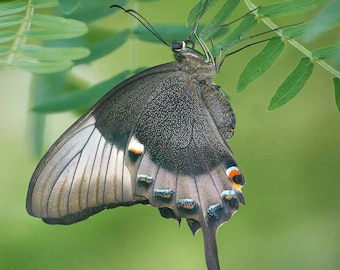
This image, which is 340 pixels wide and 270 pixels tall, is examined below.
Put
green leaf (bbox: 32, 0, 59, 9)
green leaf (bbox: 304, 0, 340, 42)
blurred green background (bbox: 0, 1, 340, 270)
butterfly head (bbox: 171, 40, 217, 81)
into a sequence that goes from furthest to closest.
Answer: blurred green background (bbox: 0, 1, 340, 270) → butterfly head (bbox: 171, 40, 217, 81) → green leaf (bbox: 32, 0, 59, 9) → green leaf (bbox: 304, 0, 340, 42)

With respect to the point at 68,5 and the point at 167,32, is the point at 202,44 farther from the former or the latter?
the point at 68,5

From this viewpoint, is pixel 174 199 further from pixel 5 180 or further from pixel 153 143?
pixel 5 180

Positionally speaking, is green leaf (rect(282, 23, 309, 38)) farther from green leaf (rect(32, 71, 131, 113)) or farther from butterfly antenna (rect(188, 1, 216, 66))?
green leaf (rect(32, 71, 131, 113))

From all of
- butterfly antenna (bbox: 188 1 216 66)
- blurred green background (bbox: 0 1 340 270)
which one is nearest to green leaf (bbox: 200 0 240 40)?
butterfly antenna (bbox: 188 1 216 66)

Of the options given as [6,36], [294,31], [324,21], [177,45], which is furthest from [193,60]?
[324,21]


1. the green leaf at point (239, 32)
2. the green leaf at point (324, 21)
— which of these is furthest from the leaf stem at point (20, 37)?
the green leaf at point (324, 21)
